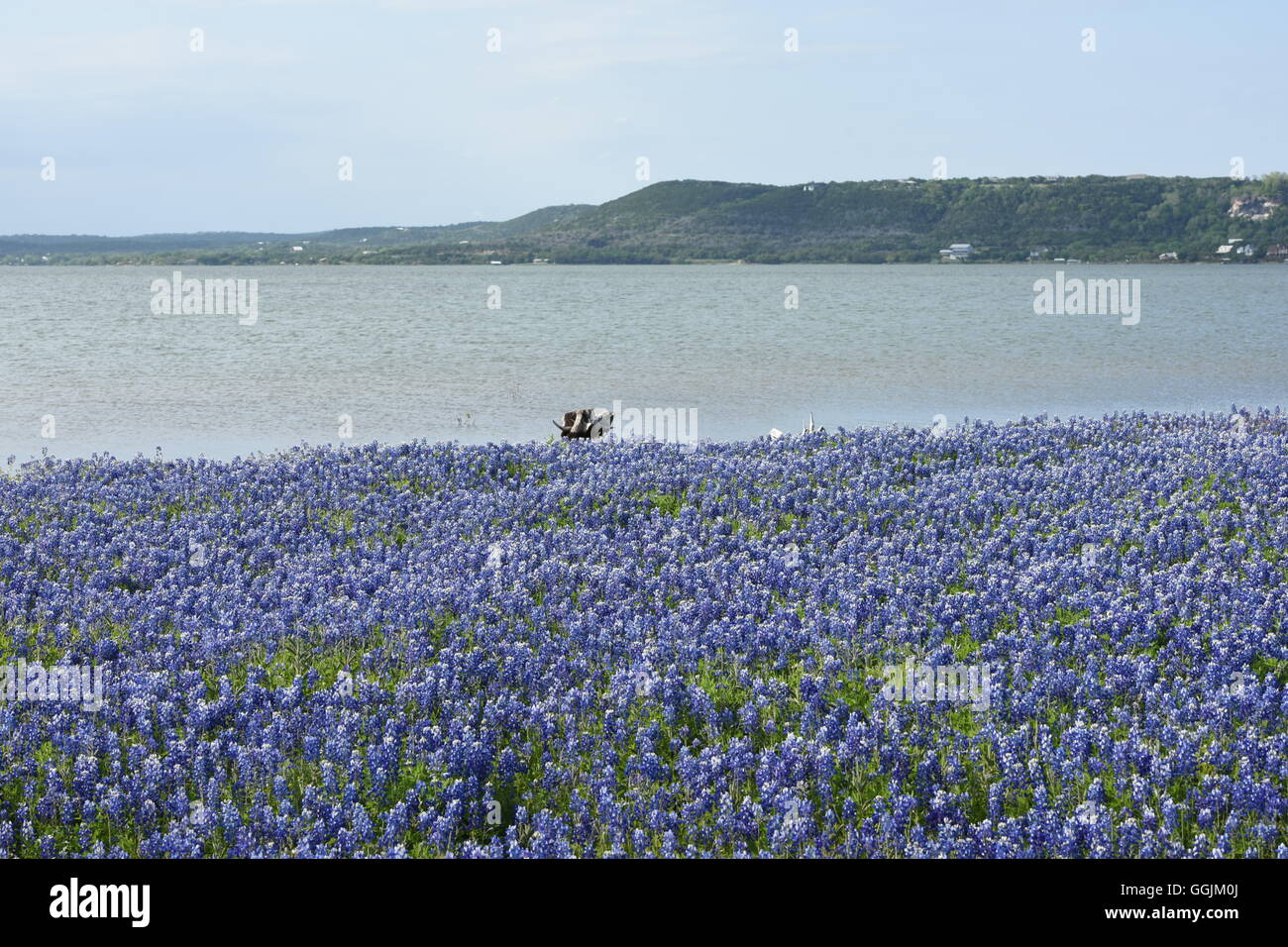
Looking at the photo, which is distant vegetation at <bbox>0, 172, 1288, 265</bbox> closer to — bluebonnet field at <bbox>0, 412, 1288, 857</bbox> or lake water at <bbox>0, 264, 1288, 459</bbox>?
lake water at <bbox>0, 264, 1288, 459</bbox>

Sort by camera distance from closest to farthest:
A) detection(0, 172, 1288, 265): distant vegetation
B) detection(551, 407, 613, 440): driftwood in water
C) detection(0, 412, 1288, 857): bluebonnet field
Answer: detection(0, 412, 1288, 857): bluebonnet field < detection(551, 407, 613, 440): driftwood in water < detection(0, 172, 1288, 265): distant vegetation

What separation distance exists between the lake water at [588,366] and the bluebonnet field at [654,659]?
14760mm

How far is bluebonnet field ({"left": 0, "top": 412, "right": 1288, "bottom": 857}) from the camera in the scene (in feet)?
21.0

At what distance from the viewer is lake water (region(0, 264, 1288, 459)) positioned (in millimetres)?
31016

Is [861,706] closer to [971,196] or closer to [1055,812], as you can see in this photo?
[1055,812]

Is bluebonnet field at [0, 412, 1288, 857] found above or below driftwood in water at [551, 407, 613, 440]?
below

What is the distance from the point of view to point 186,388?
38.2 meters

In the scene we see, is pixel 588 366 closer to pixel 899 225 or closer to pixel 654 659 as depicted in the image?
pixel 654 659

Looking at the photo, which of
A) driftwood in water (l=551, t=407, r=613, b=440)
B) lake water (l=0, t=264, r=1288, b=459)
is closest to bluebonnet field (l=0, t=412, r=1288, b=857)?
driftwood in water (l=551, t=407, r=613, b=440)

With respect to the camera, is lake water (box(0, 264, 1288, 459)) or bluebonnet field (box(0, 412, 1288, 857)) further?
lake water (box(0, 264, 1288, 459))

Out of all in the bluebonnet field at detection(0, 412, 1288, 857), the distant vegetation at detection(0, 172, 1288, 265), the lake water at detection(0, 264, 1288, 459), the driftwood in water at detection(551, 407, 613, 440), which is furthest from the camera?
the distant vegetation at detection(0, 172, 1288, 265)

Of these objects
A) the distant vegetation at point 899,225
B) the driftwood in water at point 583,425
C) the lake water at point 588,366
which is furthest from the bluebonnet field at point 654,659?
the distant vegetation at point 899,225

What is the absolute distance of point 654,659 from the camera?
8.45 m

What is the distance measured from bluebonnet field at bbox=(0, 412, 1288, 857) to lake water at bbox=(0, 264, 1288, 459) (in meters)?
14.8
